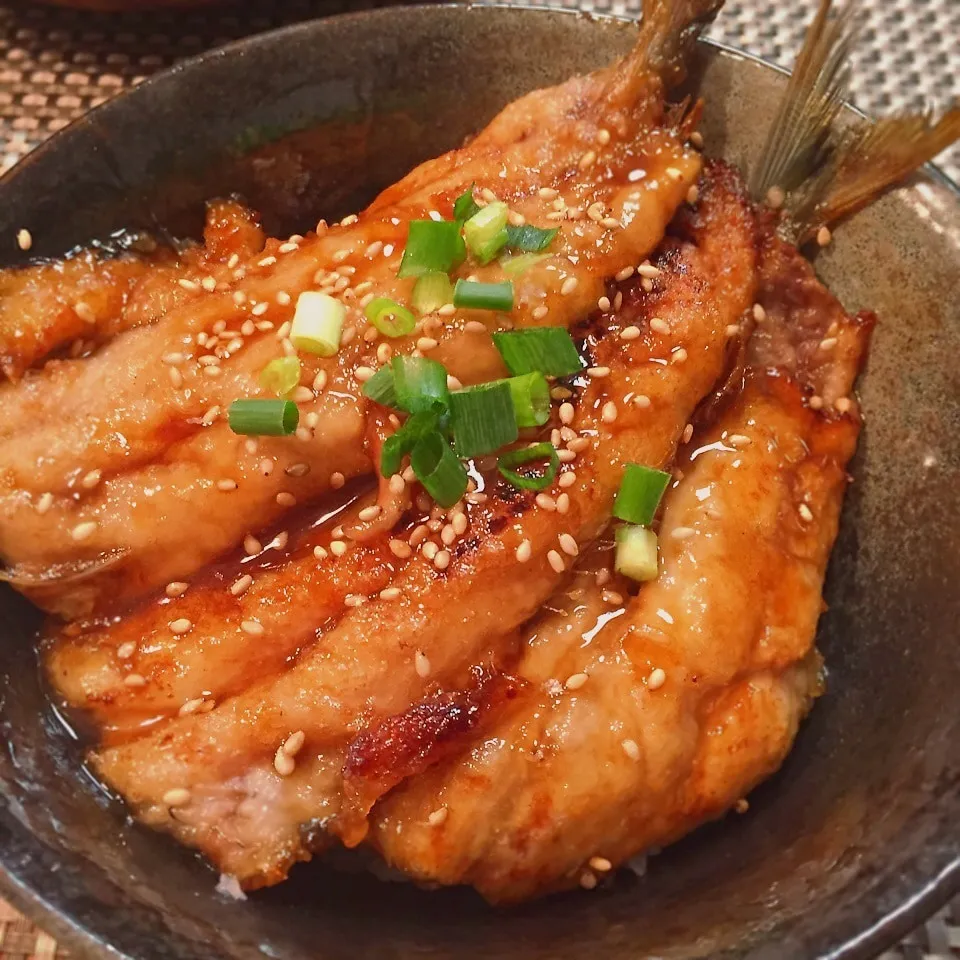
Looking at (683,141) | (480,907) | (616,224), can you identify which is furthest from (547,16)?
(480,907)

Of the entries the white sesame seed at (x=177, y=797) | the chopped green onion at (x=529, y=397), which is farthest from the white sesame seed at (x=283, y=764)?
the chopped green onion at (x=529, y=397)

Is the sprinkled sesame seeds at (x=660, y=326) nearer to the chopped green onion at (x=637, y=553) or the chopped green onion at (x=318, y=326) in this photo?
the chopped green onion at (x=637, y=553)

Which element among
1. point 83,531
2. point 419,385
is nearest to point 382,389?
point 419,385

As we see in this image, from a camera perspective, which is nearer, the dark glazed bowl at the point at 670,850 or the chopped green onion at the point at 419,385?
the dark glazed bowl at the point at 670,850

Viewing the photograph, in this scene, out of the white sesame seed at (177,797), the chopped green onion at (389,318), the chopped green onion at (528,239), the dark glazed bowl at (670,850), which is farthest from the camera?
the chopped green onion at (528,239)

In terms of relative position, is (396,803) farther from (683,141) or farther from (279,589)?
(683,141)

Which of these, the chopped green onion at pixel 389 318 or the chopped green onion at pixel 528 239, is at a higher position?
the chopped green onion at pixel 528 239

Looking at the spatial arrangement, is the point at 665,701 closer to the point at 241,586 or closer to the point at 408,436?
the point at 408,436
